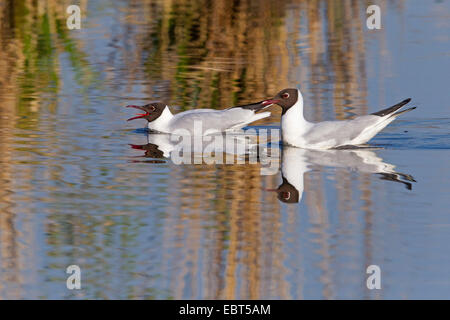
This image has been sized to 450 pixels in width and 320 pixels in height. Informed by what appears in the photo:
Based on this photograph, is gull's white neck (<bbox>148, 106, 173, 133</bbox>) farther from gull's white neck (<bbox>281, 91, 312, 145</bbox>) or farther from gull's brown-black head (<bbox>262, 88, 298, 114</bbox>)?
gull's white neck (<bbox>281, 91, 312, 145</bbox>)

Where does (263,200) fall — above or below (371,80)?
below

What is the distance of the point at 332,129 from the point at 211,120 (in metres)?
1.65

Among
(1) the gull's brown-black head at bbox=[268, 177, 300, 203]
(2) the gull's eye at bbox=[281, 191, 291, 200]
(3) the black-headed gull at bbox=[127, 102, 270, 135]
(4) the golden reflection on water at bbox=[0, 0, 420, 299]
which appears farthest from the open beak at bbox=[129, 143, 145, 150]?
(2) the gull's eye at bbox=[281, 191, 291, 200]

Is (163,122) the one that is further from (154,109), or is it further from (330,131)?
(330,131)

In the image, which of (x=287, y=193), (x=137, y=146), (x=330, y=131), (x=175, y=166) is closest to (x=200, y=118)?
(x=137, y=146)

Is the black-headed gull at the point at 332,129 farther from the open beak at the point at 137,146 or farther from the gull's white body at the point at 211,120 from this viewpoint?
the open beak at the point at 137,146

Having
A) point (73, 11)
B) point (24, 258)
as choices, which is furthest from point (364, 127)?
point (73, 11)

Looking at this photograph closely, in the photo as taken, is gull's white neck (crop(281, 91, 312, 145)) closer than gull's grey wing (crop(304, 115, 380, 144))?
No

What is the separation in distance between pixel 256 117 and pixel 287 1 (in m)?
9.41

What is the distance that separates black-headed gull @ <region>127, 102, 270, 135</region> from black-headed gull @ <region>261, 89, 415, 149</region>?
0.74 m

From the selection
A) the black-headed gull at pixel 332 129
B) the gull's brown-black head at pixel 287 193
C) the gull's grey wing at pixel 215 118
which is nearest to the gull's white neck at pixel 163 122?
the gull's grey wing at pixel 215 118

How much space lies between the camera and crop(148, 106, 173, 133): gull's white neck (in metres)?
12.9

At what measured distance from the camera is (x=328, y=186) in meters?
9.61

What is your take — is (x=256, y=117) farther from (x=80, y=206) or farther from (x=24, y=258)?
(x=24, y=258)
